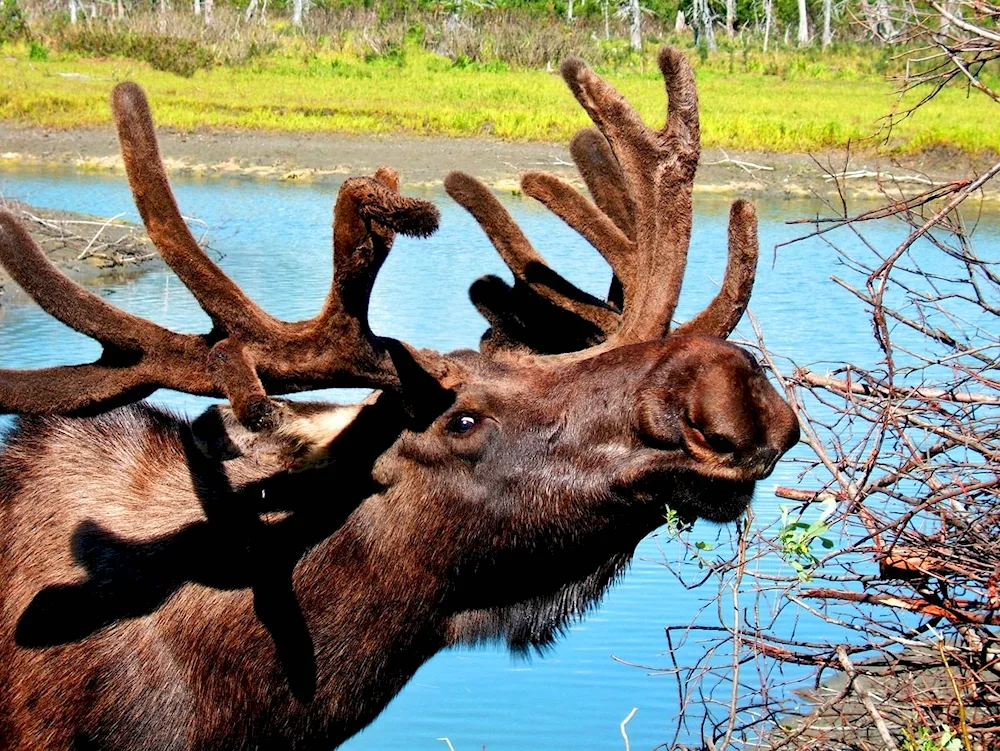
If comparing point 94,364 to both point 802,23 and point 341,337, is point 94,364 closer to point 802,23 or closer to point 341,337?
point 341,337

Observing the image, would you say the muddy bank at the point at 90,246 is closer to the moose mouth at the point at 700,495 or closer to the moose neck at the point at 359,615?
the moose neck at the point at 359,615

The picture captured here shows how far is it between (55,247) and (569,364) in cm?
1295

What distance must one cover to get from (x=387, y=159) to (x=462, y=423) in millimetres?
21398

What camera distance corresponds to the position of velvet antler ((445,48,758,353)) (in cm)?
414

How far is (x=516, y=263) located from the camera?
182 inches

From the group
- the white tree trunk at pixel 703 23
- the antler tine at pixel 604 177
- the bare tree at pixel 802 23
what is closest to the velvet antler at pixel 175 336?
the antler tine at pixel 604 177

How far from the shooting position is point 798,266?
1592 centimetres

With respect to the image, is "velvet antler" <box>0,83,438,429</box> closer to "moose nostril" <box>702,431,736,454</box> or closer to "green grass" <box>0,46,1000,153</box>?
"moose nostril" <box>702,431,736,454</box>

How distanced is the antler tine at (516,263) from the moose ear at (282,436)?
30.7 inches

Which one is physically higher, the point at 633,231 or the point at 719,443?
the point at 633,231

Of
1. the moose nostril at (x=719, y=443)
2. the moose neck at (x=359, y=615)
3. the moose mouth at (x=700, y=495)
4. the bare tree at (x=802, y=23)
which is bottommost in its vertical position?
the bare tree at (x=802, y=23)

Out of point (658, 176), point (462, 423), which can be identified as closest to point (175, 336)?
point (462, 423)

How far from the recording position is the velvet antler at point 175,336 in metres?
3.76

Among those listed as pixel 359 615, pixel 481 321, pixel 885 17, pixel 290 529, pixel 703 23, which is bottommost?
pixel 703 23
